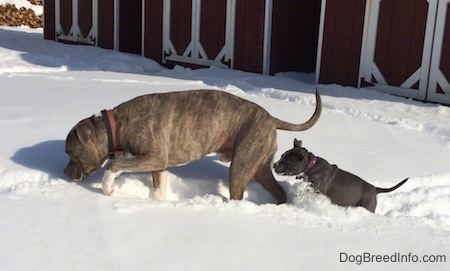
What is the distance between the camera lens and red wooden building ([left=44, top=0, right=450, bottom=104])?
9.70 metres

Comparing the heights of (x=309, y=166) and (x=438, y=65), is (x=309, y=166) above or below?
below

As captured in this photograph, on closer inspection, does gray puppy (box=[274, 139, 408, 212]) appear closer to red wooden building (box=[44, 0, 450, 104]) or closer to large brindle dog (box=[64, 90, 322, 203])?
large brindle dog (box=[64, 90, 322, 203])

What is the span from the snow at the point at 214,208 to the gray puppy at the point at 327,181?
0.38 feet

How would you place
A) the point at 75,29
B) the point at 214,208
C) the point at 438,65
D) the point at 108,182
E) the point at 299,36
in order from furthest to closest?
the point at 75,29, the point at 299,36, the point at 438,65, the point at 108,182, the point at 214,208

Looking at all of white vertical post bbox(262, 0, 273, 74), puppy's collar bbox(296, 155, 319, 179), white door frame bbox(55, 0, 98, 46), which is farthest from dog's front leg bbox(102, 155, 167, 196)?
white door frame bbox(55, 0, 98, 46)

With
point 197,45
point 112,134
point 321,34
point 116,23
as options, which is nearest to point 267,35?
point 321,34

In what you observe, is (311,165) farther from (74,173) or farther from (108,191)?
(74,173)

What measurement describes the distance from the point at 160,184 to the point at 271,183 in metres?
0.86

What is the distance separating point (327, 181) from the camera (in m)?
4.59

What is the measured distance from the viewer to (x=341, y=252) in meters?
3.68

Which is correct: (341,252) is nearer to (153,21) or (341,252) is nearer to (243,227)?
(243,227)

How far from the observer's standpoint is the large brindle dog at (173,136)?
4438 mm

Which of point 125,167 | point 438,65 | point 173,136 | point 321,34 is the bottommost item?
point 125,167

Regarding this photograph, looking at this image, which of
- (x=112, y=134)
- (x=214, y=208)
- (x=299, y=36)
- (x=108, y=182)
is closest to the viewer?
(x=214, y=208)
